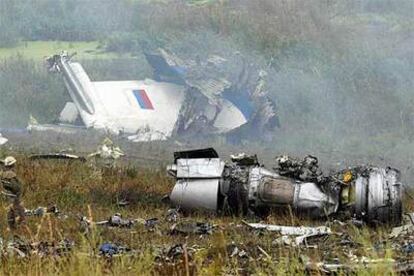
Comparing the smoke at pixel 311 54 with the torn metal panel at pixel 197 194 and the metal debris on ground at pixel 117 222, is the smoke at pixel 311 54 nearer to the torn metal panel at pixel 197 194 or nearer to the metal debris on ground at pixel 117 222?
the torn metal panel at pixel 197 194

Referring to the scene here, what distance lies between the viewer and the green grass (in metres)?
25.6

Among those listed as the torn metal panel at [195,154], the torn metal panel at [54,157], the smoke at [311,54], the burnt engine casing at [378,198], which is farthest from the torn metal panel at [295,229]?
the smoke at [311,54]

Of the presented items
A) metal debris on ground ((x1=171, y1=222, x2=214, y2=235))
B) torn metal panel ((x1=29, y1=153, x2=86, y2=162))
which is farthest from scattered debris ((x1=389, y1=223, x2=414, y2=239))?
torn metal panel ((x1=29, y1=153, x2=86, y2=162))

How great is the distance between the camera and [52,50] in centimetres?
2619

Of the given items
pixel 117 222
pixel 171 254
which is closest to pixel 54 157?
pixel 117 222

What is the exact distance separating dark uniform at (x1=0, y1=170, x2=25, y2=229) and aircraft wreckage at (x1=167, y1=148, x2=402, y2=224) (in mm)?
2434

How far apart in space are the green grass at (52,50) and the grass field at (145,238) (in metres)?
11.0

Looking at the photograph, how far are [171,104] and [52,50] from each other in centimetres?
591

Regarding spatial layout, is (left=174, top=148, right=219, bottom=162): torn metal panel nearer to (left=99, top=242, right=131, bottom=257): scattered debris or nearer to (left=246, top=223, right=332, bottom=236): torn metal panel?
(left=246, top=223, right=332, bottom=236): torn metal panel

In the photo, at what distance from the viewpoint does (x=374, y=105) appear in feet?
74.7

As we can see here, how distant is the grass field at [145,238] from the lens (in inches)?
237

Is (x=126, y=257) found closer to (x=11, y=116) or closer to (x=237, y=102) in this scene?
(x=237, y=102)

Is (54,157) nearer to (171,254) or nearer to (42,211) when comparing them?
(42,211)

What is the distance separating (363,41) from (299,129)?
17.4 feet
